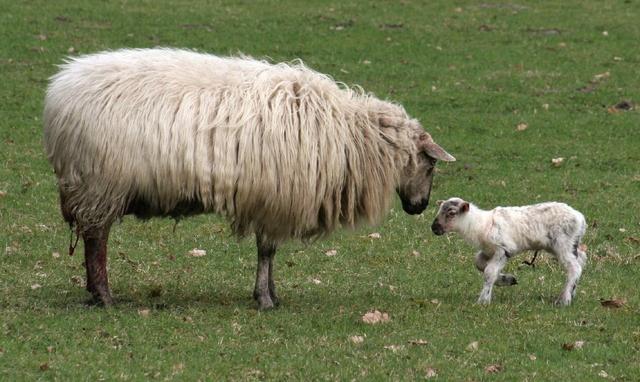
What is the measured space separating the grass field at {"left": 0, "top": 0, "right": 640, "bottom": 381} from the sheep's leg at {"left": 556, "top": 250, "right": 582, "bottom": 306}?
0.15 m

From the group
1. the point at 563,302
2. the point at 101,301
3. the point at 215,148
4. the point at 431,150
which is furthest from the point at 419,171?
the point at 101,301

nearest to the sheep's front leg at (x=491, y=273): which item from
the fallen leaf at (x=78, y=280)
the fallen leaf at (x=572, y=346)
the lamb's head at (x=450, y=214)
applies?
the lamb's head at (x=450, y=214)

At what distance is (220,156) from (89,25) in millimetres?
16600

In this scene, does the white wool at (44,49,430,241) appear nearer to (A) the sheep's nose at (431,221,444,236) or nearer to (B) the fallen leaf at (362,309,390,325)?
(A) the sheep's nose at (431,221,444,236)

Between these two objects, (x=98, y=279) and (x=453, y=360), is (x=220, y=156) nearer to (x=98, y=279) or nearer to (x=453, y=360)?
(x=98, y=279)

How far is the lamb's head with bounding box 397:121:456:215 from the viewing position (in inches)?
425

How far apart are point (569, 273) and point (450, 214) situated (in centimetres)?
123

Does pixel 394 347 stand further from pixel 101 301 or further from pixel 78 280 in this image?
pixel 78 280

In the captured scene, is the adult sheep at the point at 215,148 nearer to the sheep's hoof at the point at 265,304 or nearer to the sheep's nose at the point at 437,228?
the sheep's hoof at the point at 265,304

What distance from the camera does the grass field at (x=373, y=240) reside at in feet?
28.2

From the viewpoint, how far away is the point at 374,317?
9742 millimetres

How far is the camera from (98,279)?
1015cm

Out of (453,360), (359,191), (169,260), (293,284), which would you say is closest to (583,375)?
(453,360)

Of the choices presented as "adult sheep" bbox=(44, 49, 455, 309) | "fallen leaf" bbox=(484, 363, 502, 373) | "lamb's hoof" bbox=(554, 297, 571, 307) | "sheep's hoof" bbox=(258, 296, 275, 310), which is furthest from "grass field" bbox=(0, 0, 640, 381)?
"adult sheep" bbox=(44, 49, 455, 309)
